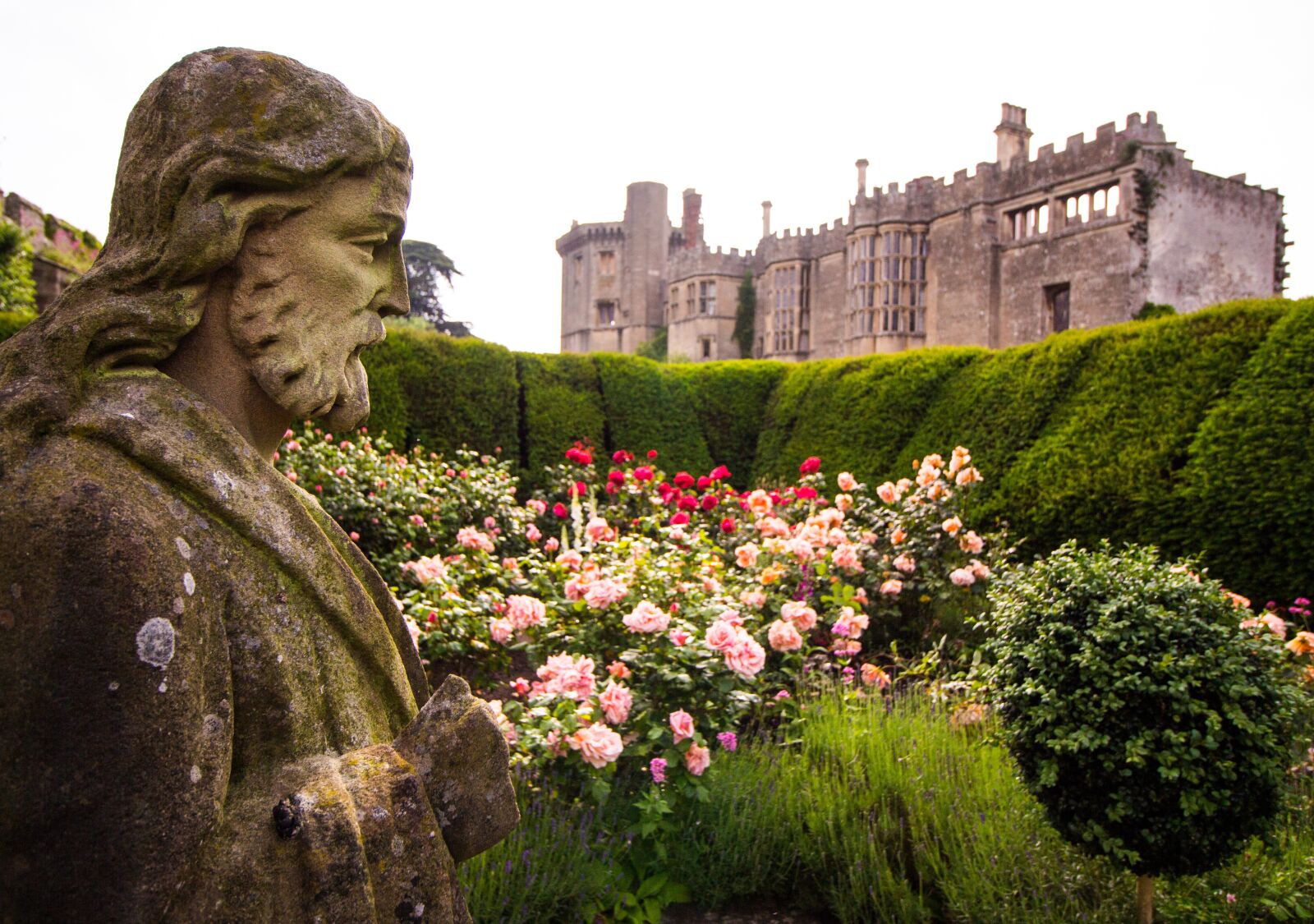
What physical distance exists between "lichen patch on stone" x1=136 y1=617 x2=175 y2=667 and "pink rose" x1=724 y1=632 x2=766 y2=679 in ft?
8.59

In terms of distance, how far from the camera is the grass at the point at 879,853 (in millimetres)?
3105

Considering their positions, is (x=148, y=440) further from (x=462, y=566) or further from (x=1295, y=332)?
(x=1295, y=332)

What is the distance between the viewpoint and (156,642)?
1016 mm

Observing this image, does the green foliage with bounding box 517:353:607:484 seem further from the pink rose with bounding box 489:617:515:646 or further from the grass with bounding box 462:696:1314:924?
the grass with bounding box 462:696:1314:924

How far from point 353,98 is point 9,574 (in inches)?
32.4

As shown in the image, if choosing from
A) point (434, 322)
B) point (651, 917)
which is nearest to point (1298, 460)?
point (651, 917)

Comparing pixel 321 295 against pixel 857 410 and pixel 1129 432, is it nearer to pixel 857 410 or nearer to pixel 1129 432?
pixel 1129 432

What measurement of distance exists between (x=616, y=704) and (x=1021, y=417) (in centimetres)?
700

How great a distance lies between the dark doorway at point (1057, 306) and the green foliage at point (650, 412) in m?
18.0

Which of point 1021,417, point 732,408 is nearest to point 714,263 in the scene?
point 732,408

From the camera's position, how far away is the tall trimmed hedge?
268 inches

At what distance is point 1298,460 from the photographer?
259 inches

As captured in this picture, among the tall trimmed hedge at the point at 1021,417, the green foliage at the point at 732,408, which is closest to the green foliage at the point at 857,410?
the tall trimmed hedge at the point at 1021,417

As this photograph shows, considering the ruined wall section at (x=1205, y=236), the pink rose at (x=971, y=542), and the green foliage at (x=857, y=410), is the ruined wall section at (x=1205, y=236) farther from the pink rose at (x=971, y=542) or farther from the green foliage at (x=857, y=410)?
the pink rose at (x=971, y=542)
